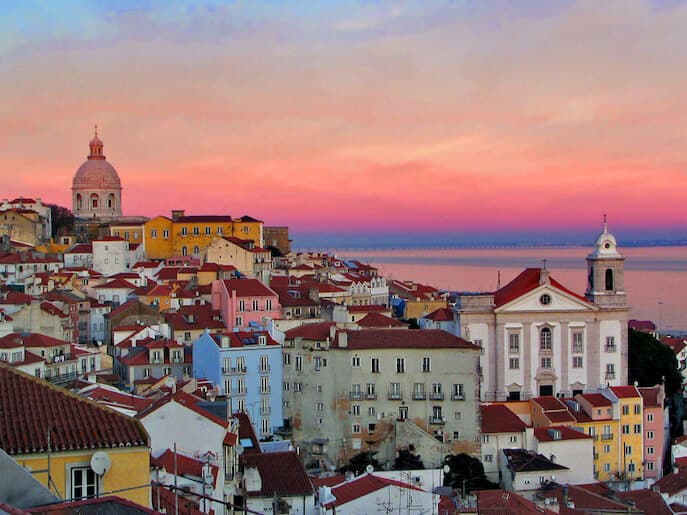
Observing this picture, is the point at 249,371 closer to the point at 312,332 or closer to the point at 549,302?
the point at 312,332

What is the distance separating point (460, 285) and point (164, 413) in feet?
370

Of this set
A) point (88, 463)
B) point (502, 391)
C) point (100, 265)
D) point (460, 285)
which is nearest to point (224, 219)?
point (100, 265)

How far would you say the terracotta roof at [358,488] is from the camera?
2172 cm

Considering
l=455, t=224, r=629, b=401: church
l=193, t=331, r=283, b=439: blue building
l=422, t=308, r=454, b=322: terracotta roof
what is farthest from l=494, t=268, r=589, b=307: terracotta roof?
l=193, t=331, r=283, b=439: blue building

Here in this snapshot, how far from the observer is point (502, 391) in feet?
143

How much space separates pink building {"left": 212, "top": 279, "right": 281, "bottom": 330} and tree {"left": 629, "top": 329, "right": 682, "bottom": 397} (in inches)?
640

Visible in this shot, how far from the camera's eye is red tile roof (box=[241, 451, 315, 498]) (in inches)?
802

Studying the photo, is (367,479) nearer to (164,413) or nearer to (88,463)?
(164,413)

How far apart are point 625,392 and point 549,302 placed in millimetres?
8112

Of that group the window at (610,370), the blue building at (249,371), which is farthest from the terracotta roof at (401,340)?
the window at (610,370)

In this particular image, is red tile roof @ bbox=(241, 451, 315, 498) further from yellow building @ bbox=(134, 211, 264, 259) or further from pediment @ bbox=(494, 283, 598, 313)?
yellow building @ bbox=(134, 211, 264, 259)

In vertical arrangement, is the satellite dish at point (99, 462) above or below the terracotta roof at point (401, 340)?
above

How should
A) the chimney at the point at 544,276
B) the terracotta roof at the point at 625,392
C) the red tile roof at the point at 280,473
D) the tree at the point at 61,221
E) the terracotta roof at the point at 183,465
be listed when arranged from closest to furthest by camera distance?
the terracotta roof at the point at 183,465
the red tile roof at the point at 280,473
the terracotta roof at the point at 625,392
the chimney at the point at 544,276
the tree at the point at 61,221

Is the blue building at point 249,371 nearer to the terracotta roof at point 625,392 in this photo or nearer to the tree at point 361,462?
the tree at point 361,462
